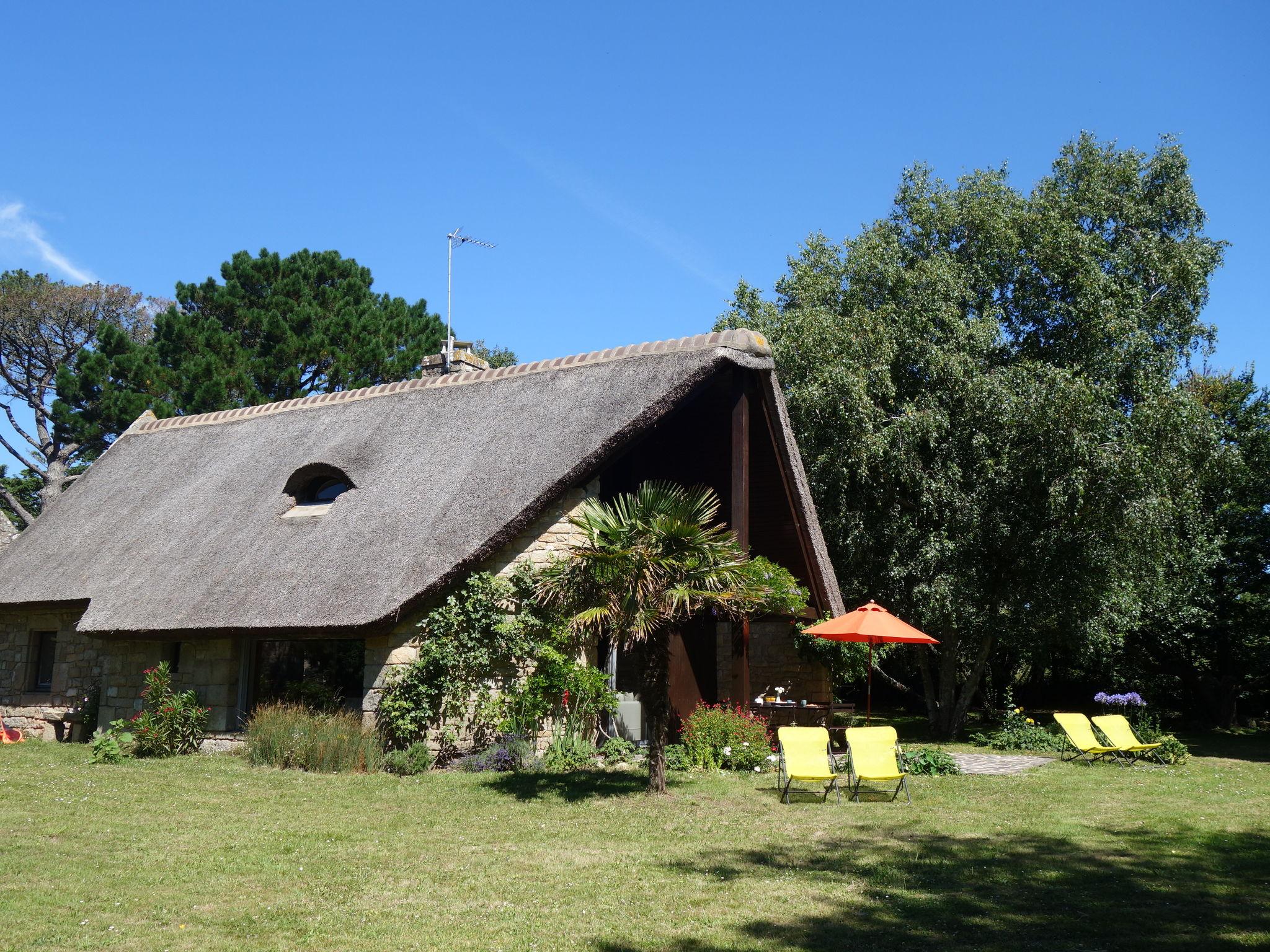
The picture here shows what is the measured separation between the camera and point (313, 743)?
38.2 feet

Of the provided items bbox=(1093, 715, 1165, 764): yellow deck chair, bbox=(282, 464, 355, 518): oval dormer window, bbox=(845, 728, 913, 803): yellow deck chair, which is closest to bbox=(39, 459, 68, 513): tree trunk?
bbox=(282, 464, 355, 518): oval dormer window

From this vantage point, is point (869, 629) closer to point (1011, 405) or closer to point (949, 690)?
point (1011, 405)

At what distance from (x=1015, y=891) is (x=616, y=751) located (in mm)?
6454

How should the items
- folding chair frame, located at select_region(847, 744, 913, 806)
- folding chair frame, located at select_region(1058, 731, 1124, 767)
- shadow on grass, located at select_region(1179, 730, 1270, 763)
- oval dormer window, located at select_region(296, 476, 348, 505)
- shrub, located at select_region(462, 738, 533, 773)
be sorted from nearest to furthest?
folding chair frame, located at select_region(847, 744, 913, 806), shrub, located at select_region(462, 738, 533, 773), folding chair frame, located at select_region(1058, 731, 1124, 767), oval dormer window, located at select_region(296, 476, 348, 505), shadow on grass, located at select_region(1179, 730, 1270, 763)

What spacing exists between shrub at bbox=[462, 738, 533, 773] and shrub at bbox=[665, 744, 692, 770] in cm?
166

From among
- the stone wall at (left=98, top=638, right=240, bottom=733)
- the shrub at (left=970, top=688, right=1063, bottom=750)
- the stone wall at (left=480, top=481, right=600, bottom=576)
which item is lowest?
the shrub at (left=970, top=688, right=1063, bottom=750)

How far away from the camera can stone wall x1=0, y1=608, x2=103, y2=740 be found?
15594 millimetres

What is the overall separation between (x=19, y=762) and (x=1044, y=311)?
715 inches

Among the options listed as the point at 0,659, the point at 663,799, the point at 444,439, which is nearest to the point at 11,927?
the point at 663,799

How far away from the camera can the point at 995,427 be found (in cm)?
1773

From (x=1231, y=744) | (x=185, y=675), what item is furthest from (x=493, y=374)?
(x=1231, y=744)

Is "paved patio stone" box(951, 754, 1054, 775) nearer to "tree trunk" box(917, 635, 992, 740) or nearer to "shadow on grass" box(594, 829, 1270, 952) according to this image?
"tree trunk" box(917, 635, 992, 740)

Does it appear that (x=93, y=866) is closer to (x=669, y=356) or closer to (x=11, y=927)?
(x=11, y=927)

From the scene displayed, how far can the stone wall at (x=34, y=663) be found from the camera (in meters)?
15.6
